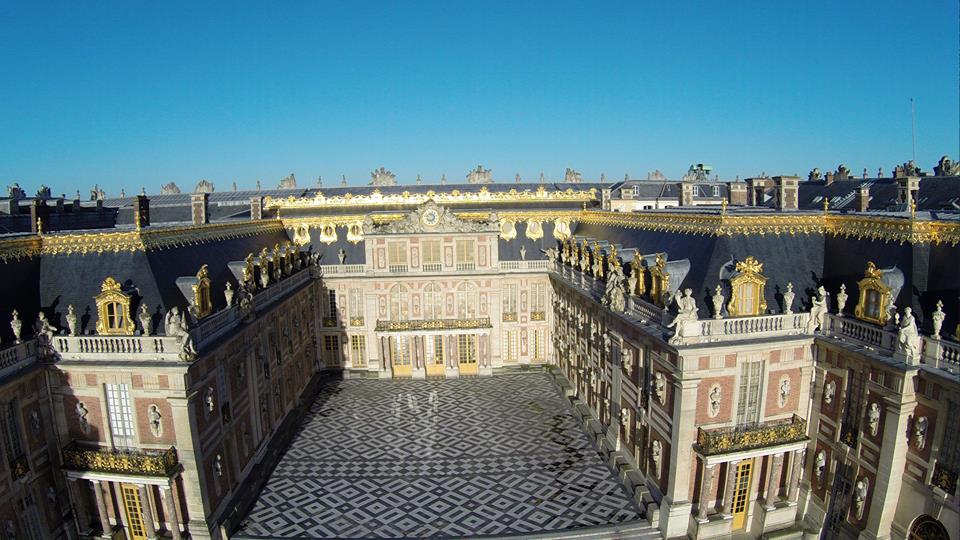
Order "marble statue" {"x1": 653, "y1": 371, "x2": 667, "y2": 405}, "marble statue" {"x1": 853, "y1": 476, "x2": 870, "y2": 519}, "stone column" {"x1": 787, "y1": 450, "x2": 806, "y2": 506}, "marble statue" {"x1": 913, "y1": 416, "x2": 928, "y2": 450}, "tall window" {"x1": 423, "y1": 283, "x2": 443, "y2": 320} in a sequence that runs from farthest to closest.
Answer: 1. "tall window" {"x1": 423, "y1": 283, "x2": 443, "y2": 320}
2. "marble statue" {"x1": 653, "y1": 371, "x2": 667, "y2": 405}
3. "stone column" {"x1": 787, "y1": 450, "x2": 806, "y2": 506}
4. "marble statue" {"x1": 853, "y1": 476, "x2": 870, "y2": 519}
5. "marble statue" {"x1": 913, "y1": 416, "x2": 928, "y2": 450}

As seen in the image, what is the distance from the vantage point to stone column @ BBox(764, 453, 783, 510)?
24719 millimetres

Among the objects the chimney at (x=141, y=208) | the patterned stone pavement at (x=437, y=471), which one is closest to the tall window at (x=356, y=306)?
the patterned stone pavement at (x=437, y=471)

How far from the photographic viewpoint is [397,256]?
45.8 meters

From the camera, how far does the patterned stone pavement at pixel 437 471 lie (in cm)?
2641

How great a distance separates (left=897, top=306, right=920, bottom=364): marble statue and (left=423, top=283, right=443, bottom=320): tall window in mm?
31673

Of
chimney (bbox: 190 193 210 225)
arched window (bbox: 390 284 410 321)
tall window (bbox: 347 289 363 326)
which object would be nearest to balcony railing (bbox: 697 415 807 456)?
arched window (bbox: 390 284 410 321)

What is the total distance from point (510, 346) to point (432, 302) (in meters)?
7.26

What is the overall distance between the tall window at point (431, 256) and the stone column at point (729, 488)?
2683cm

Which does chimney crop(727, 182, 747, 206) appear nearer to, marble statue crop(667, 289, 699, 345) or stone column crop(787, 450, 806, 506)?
stone column crop(787, 450, 806, 506)

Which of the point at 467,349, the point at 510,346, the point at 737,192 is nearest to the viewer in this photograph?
the point at 467,349

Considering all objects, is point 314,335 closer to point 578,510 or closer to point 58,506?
point 58,506

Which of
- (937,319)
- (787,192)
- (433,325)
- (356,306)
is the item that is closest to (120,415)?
(356,306)

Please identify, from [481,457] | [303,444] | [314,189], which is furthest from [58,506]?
[314,189]

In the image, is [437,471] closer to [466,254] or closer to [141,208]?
[466,254]
